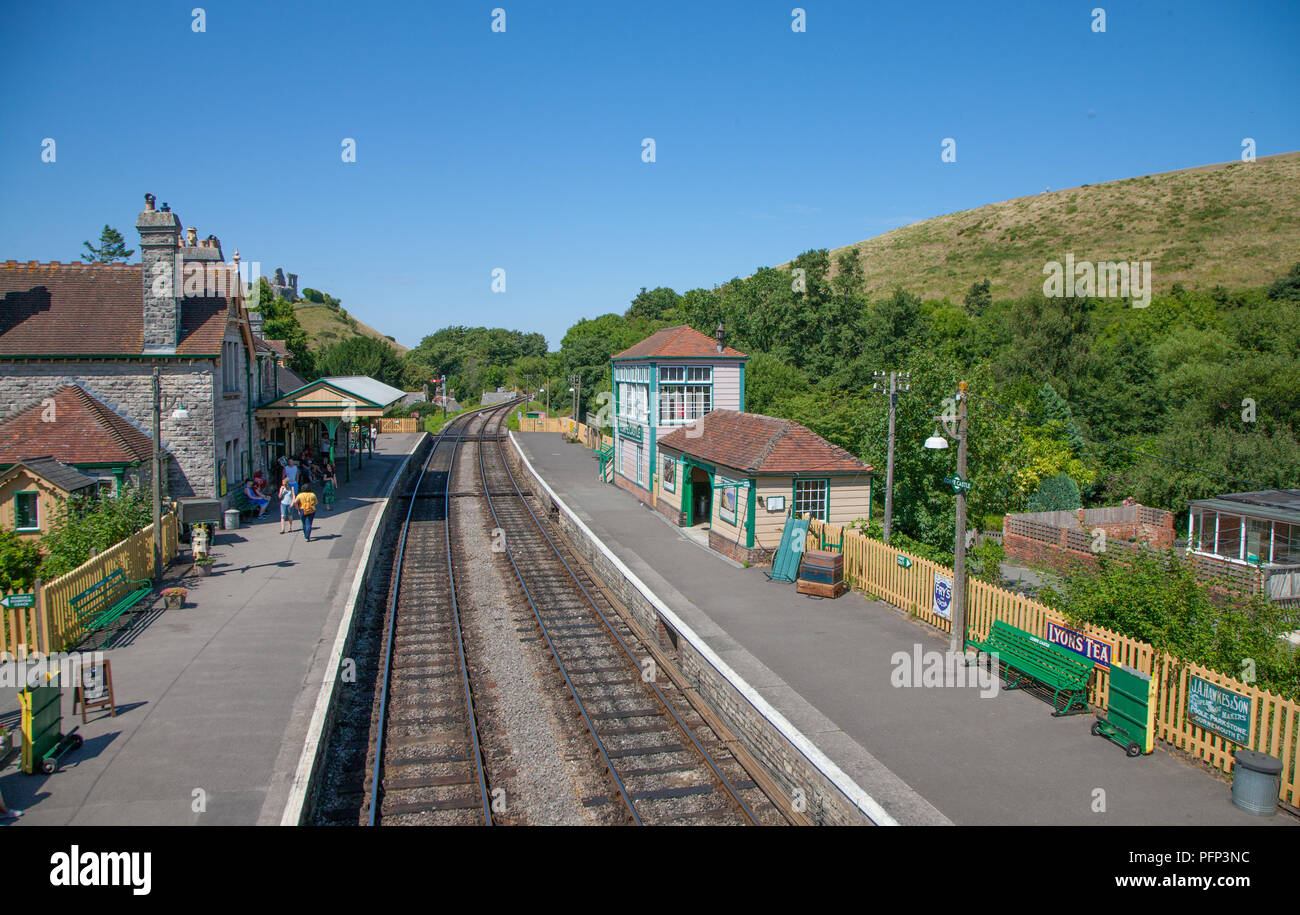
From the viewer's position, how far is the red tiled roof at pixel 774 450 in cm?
2006

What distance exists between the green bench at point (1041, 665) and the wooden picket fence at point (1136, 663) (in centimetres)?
33

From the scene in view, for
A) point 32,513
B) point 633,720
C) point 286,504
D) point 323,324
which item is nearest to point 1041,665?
point 633,720

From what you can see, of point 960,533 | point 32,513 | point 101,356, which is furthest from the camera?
point 101,356

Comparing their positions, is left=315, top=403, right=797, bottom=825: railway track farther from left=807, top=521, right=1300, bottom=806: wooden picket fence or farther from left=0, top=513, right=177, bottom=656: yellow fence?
left=807, top=521, right=1300, bottom=806: wooden picket fence

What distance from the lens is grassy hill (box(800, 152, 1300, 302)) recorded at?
262ft

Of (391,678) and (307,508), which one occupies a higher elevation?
(307,508)

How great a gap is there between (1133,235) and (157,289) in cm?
9892

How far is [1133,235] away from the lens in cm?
9162

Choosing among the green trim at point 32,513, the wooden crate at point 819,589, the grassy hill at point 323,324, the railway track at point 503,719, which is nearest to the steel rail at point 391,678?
the railway track at point 503,719

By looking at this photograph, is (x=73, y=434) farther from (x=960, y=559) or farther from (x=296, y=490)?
(x=960, y=559)

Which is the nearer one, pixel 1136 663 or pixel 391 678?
pixel 1136 663

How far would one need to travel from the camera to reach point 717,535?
21859 millimetres

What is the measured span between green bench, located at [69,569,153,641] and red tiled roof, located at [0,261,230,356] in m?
8.83
